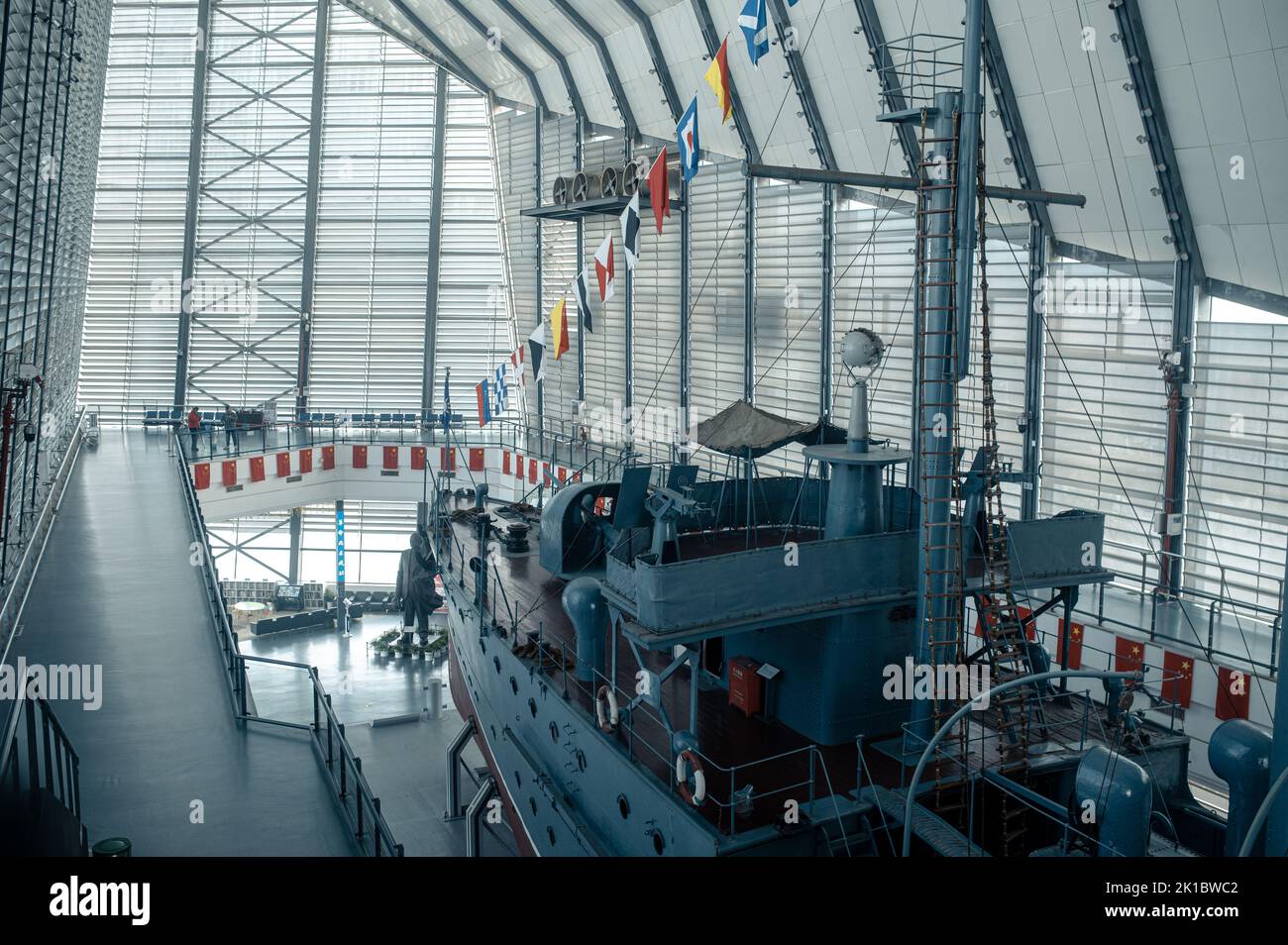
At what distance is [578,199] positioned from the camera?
32812mm

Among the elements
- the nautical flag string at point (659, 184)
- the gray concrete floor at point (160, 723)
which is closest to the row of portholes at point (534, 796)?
the gray concrete floor at point (160, 723)

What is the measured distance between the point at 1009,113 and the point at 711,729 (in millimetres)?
12347

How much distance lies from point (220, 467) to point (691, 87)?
18.2 metres

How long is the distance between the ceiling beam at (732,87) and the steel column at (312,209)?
19.4 metres

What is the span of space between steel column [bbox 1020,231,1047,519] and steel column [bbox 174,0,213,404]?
100 ft

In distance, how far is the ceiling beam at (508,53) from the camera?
34.3 metres

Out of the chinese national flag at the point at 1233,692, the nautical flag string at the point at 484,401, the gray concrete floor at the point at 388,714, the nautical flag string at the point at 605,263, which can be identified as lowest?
the gray concrete floor at the point at 388,714

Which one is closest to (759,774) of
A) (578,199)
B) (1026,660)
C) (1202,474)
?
(1026,660)

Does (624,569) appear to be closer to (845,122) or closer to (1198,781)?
(1198,781)

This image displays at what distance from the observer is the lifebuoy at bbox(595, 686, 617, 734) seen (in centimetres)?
1402

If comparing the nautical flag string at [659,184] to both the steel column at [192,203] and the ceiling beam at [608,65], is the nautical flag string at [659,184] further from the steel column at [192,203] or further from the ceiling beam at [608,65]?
the steel column at [192,203]

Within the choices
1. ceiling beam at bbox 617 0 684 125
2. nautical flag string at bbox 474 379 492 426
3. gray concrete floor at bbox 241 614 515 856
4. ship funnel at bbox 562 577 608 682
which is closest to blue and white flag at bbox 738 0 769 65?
ship funnel at bbox 562 577 608 682

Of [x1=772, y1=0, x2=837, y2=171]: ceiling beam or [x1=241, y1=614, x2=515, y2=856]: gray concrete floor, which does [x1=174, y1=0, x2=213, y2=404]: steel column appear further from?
[x1=772, y1=0, x2=837, y2=171]: ceiling beam

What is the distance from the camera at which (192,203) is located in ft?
132
